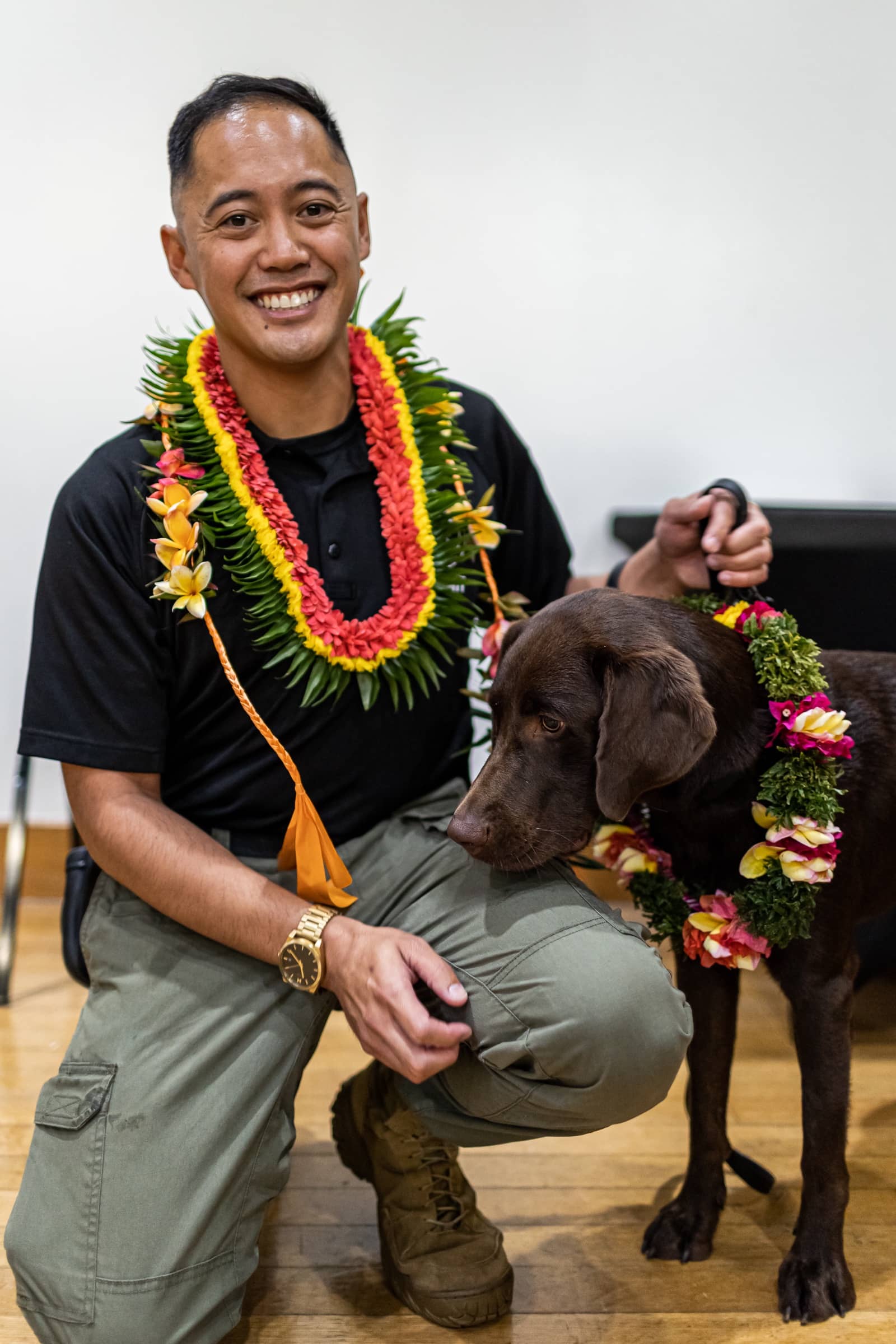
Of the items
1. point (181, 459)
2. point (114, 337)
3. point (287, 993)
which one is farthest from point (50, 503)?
point (287, 993)

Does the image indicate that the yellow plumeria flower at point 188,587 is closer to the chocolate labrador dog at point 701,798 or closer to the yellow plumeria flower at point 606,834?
the chocolate labrador dog at point 701,798

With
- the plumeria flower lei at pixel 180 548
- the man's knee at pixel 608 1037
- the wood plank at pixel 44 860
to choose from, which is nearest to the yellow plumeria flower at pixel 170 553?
the plumeria flower lei at pixel 180 548

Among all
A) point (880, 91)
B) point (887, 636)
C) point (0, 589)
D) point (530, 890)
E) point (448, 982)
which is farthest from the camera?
point (0, 589)

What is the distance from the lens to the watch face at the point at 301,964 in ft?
5.01

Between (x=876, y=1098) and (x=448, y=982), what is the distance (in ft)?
3.72

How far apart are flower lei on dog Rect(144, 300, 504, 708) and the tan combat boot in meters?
0.64

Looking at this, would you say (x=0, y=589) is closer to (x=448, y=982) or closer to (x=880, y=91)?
(x=448, y=982)

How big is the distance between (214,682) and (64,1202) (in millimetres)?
727

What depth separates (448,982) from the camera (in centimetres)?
147

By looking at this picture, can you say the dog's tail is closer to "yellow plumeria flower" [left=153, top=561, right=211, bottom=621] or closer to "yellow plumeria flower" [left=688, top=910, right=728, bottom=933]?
"yellow plumeria flower" [left=688, top=910, right=728, bottom=933]

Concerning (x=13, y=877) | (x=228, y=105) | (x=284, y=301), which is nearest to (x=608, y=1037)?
(x=284, y=301)

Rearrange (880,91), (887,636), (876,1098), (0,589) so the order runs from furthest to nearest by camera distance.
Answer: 1. (0,589)
2. (880,91)
3. (887,636)
4. (876,1098)

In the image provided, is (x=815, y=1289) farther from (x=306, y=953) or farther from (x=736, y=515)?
(x=736, y=515)

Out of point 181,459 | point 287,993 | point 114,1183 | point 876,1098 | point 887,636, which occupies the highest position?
point 181,459
